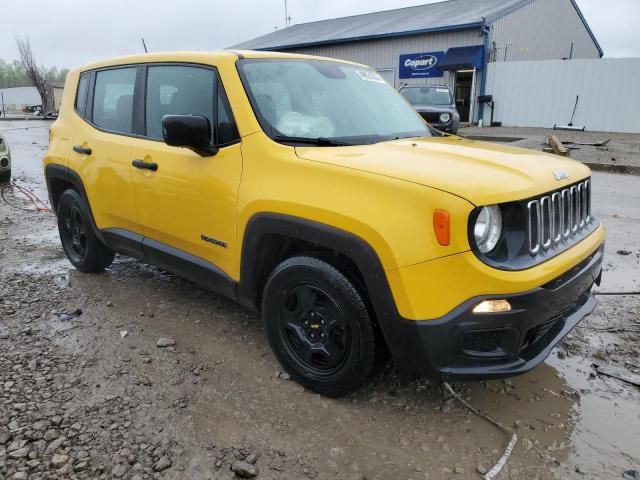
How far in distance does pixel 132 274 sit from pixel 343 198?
10.00 feet

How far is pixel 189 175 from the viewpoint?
3277mm

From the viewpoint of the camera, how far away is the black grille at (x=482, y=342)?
2.33 m

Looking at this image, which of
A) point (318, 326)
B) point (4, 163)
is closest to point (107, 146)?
point (318, 326)

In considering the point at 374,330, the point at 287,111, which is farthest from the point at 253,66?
the point at 374,330

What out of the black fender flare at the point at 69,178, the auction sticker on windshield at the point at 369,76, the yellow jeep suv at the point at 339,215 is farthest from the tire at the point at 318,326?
the black fender flare at the point at 69,178

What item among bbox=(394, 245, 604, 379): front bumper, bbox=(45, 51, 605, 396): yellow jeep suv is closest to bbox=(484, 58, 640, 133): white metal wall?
bbox=(45, 51, 605, 396): yellow jeep suv

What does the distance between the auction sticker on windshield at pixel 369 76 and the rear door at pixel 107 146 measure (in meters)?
1.64

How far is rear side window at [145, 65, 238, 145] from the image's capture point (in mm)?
3186

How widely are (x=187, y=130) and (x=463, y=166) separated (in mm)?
1508

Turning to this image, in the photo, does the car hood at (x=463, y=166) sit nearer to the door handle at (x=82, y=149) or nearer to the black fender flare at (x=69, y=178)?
the door handle at (x=82, y=149)

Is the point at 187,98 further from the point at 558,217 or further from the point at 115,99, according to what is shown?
the point at 558,217

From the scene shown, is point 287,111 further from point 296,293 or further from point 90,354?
point 90,354

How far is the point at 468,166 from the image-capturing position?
256 centimetres

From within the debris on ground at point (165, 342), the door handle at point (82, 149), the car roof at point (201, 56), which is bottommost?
the debris on ground at point (165, 342)
